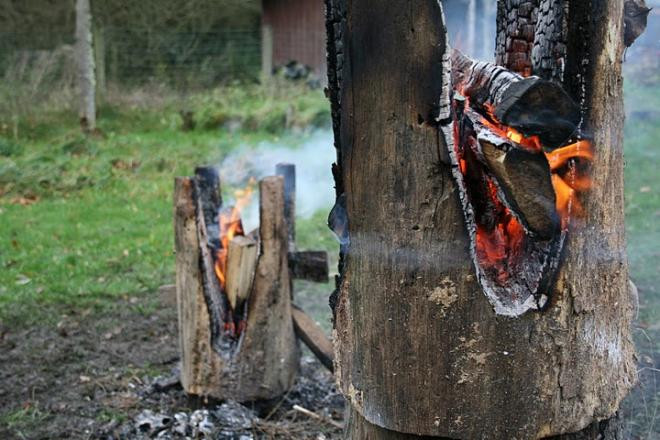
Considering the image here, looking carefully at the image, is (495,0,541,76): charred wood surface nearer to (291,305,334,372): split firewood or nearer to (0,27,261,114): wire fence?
(291,305,334,372): split firewood

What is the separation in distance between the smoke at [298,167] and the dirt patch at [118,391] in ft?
7.92

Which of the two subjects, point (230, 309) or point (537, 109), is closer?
point (537, 109)

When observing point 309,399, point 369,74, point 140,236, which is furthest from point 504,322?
point 140,236

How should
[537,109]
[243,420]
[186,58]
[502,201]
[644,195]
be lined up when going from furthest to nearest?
1. [186,58]
2. [644,195]
3. [243,420]
4. [502,201]
5. [537,109]

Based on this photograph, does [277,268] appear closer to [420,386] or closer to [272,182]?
[272,182]

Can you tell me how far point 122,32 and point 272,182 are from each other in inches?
472

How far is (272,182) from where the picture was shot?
345 centimetres

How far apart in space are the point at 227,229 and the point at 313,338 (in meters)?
0.73

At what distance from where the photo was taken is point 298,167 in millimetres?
8617

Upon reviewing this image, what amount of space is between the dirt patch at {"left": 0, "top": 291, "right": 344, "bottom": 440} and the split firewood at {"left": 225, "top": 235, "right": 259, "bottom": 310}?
510 mm

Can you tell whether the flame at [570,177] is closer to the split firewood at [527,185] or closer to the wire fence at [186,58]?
the split firewood at [527,185]

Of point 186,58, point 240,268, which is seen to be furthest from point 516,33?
point 186,58

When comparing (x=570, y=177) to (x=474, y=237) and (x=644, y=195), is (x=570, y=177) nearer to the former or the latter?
(x=474, y=237)

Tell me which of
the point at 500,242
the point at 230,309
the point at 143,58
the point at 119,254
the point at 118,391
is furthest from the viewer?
the point at 143,58
